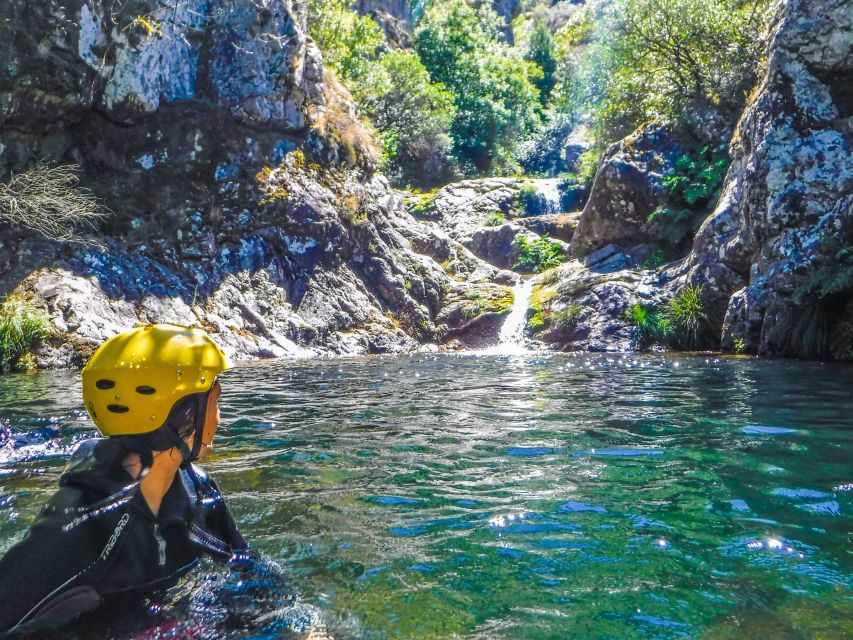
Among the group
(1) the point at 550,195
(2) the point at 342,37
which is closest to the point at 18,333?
(2) the point at 342,37

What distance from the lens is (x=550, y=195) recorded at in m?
31.2

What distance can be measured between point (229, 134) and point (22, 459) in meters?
16.0

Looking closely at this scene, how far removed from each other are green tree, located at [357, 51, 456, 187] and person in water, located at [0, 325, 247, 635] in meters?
29.8

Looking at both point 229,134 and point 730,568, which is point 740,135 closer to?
point 229,134

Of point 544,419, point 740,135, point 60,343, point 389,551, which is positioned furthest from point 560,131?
point 389,551

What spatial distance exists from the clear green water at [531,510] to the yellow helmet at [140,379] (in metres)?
0.78

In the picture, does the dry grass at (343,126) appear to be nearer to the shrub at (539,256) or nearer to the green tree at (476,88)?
the shrub at (539,256)

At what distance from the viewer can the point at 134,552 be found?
2588mm

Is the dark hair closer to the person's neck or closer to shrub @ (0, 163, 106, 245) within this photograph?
the person's neck

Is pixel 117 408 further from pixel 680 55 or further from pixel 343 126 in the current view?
pixel 680 55

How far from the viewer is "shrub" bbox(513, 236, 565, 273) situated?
25.6 m

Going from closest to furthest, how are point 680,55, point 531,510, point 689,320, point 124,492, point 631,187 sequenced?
point 124,492
point 531,510
point 689,320
point 631,187
point 680,55

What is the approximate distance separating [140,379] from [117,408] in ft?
0.45

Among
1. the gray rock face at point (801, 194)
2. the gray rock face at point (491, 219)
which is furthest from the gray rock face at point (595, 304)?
the gray rock face at point (491, 219)
